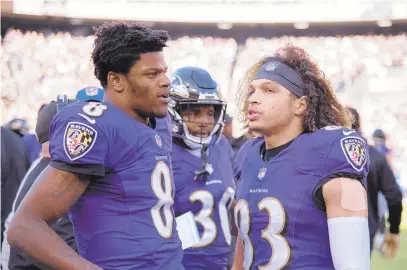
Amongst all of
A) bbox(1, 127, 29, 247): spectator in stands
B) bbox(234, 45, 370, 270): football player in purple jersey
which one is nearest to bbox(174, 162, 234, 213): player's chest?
bbox(234, 45, 370, 270): football player in purple jersey

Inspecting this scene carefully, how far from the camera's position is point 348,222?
100 inches

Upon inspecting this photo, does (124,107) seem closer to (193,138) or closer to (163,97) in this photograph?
(163,97)

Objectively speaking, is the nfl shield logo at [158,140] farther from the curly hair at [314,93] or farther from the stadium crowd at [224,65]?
the stadium crowd at [224,65]

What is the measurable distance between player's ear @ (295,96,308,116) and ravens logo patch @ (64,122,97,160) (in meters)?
0.81

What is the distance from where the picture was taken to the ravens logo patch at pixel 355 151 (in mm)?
2611

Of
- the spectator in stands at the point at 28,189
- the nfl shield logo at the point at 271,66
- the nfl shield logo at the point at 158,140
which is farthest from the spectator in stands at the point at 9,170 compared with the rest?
the nfl shield logo at the point at 271,66

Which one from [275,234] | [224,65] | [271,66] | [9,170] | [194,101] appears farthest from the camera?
[224,65]

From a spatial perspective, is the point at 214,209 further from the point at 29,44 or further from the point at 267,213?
the point at 29,44

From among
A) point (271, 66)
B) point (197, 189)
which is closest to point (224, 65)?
point (197, 189)

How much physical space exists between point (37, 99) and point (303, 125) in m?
17.6

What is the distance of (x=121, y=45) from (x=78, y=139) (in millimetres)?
459

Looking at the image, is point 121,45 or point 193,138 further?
point 193,138

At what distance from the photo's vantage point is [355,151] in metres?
2.63

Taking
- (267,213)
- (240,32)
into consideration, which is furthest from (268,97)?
(240,32)
